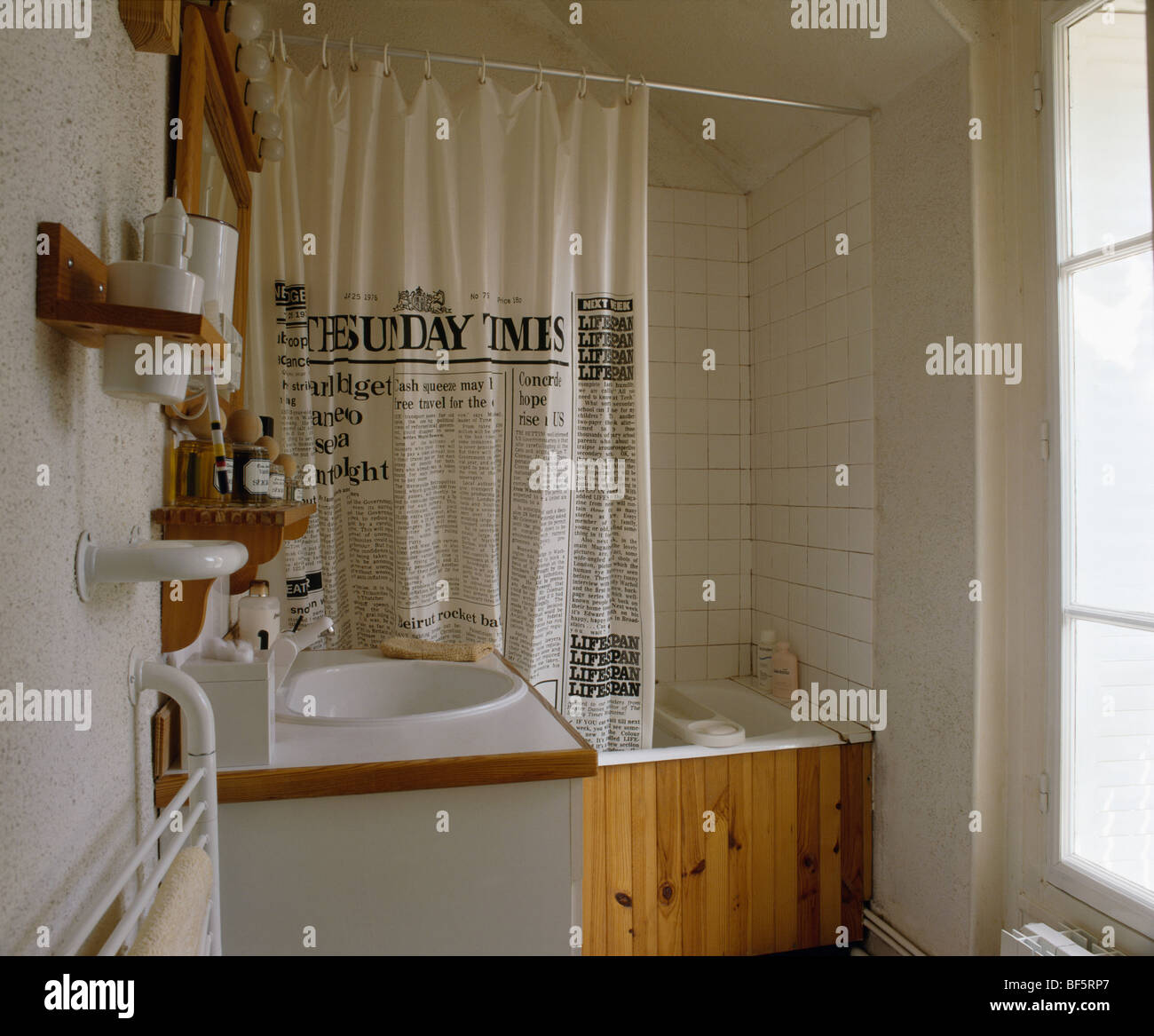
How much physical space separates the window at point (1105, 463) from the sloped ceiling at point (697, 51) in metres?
0.36

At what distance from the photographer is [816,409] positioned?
7.40 feet

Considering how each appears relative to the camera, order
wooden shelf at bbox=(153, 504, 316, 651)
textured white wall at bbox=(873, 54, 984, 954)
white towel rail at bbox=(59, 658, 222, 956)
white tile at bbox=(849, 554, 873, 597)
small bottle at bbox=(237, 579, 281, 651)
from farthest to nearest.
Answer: white tile at bbox=(849, 554, 873, 597)
textured white wall at bbox=(873, 54, 984, 954)
small bottle at bbox=(237, 579, 281, 651)
wooden shelf at bbox=(153, 504, 316, 651)
white towel rail at bbox=(59, 658, 222, 956)

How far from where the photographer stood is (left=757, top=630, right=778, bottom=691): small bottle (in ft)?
7.99

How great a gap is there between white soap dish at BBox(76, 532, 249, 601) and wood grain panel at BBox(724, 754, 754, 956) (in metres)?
1.41

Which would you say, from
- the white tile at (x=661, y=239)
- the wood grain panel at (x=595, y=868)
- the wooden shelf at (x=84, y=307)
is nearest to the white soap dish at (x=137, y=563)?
the wooden shelf at (x=84, y=307)

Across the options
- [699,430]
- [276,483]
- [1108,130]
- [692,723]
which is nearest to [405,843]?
[276,483]

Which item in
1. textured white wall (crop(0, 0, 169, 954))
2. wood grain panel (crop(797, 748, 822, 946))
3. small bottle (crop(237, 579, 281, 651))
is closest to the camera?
textured white wall (crop(0, 0, 169, 954))

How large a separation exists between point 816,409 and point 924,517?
1.82 ft

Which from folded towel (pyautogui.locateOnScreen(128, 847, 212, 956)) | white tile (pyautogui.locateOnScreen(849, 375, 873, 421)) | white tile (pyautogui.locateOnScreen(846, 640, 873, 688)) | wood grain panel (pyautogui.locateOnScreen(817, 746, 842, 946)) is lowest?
wood grain panel (pyautogui.locateOnScreen(817, 746, 842, 946))

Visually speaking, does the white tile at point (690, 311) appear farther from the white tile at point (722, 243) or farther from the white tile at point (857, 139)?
the white tile at point (857, 139)

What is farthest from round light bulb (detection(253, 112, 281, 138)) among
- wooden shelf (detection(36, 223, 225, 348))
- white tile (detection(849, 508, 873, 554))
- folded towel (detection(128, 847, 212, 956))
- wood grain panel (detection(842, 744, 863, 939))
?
wood grain panel (detection(842, 744, 863, 939))

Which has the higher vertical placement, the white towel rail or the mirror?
the mirror

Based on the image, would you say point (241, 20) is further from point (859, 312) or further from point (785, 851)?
point (785, 851)

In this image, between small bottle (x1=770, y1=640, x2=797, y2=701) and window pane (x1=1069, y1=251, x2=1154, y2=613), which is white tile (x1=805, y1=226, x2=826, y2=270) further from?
small bottle (x1=770, y1=640, x2=797, y2=701)
